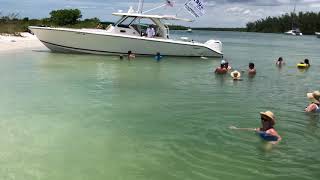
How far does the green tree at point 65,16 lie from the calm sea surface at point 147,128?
38.1 m

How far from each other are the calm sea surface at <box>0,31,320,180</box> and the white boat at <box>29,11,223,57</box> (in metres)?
7.69

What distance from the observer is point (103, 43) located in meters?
27.0

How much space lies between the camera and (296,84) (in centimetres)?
1902

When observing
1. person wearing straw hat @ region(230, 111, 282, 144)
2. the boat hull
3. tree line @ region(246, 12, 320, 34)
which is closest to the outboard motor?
the boat hull

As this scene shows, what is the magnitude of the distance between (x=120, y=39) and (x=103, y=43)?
1142mm

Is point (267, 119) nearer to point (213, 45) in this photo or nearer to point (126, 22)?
point (126, 22)

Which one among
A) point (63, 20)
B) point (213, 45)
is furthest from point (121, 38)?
point (63, 20)

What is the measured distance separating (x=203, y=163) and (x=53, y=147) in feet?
8.90

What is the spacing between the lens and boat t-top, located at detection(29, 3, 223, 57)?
26406 mm

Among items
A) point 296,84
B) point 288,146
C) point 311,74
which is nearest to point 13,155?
point 288,146

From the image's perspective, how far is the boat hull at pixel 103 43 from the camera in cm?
2633

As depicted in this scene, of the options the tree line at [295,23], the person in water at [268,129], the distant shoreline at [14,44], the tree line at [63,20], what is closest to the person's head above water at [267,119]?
the person in water at [268,129]

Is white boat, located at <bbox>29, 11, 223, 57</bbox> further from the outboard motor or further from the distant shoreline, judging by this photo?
the distant shoreline

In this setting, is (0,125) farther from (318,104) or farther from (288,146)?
(318,104)
